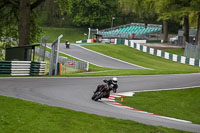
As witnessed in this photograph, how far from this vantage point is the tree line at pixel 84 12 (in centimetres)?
2891

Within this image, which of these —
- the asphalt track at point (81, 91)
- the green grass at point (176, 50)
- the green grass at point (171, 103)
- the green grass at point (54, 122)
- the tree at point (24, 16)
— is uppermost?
the tree at point (24, 16)

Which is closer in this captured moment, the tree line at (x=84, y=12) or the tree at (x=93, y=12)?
the tree line at (x=84, y=12)

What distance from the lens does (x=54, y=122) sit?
9969 millimetres

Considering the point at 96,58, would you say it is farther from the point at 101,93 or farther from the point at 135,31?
the point at 135,31

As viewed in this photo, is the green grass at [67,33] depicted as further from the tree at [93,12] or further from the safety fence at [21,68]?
the safety fence at [21,68]

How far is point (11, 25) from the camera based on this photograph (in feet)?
106

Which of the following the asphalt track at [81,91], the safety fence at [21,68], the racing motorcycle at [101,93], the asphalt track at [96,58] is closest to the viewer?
the asphalt track at [81,91]

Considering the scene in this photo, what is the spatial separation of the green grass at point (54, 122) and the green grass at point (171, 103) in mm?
5728

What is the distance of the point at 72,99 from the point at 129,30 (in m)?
65.5

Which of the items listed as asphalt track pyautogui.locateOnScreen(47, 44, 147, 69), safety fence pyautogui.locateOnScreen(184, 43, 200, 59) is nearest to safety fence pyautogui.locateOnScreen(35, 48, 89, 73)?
asphalt track pyautogui.locateOnScreen(47, 44, 147, 69)

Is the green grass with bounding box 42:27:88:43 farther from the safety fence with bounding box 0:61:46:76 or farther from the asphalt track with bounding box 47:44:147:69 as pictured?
the safety fence with bounding box 0:61:46:76

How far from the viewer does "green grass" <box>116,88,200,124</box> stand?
1695 centimetres

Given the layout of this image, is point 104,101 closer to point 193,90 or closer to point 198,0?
point 193,90

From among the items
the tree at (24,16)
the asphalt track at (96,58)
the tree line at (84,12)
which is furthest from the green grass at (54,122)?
the asphalt track at (96,58)
